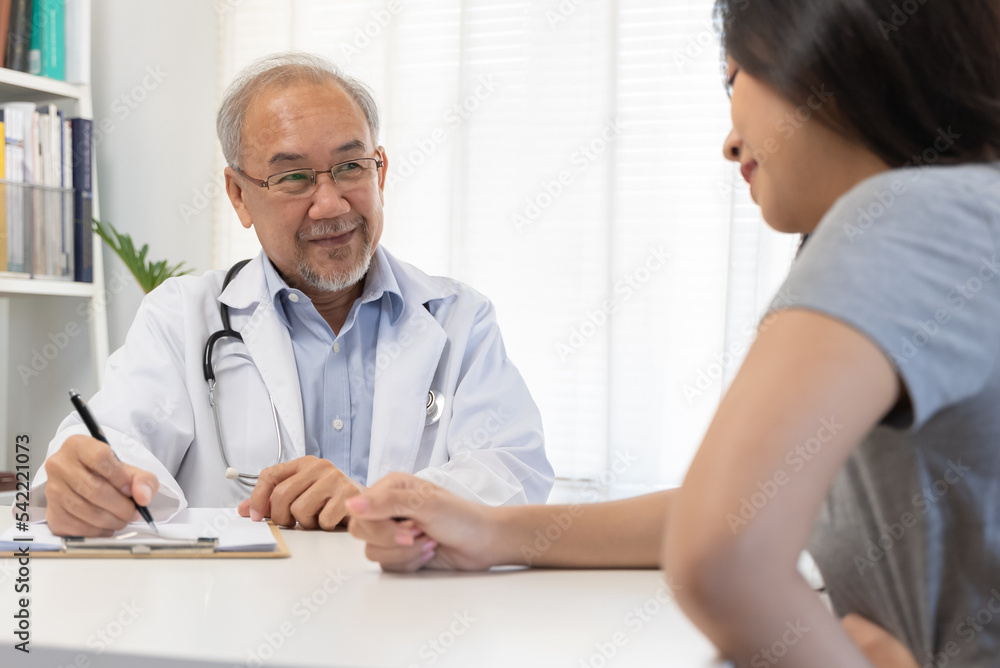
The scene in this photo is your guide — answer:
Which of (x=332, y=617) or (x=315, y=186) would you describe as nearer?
(x=332, y=617)

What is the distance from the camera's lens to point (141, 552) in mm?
906

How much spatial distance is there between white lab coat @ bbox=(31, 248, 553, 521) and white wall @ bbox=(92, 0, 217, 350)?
1.26 metres

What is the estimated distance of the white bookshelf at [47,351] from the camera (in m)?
2.59

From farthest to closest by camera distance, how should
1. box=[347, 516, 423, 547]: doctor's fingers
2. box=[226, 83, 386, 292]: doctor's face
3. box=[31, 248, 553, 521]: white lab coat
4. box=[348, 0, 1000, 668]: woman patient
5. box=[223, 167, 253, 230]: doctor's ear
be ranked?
box=[223, 167, 253, 230]: doctor's ear → box=[226, 83, 386, 292]: doctor's face → box=[31, 248, 553, 521]: white lab coat → box=[347, 516, 423, 547]: doctor's fingers → box=[348, 0, 1000, 668]: woman patient

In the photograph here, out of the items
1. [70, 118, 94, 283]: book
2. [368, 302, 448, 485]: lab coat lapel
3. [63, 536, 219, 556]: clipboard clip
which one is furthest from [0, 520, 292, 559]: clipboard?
[70, 118, 94, 283]: book

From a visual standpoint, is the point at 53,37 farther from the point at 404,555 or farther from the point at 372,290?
the point at 404,555

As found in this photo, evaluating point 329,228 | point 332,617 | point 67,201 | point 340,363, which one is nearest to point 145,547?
point 332,617

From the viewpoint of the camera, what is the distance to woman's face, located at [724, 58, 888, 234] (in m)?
0.64

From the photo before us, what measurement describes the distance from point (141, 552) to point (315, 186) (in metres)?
0.92

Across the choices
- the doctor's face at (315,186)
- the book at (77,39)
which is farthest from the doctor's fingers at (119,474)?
the book at (77,39)

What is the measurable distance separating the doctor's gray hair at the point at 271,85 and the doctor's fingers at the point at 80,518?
91 centimetres

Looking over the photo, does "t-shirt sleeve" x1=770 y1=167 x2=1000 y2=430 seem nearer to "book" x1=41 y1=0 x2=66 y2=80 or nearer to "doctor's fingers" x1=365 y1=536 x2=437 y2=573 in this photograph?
"doctor's fingers" x1=365 y1=536 x2=437 y2=573

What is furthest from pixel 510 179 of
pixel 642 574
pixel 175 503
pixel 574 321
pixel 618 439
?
pixel 642 574

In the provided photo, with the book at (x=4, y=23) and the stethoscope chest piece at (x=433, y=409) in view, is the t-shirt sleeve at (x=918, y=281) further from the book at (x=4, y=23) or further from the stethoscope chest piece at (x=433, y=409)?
the book at (x=4, y=23)
